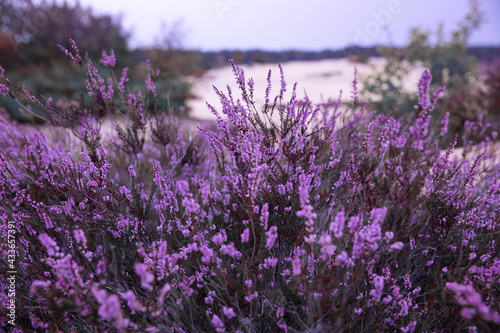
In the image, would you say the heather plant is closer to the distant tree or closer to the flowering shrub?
the flowering shrub

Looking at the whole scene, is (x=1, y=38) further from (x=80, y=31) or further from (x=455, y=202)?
(x=455, y=202)

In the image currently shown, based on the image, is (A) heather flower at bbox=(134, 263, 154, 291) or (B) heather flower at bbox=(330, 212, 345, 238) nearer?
(A) heather flower at bbox=(134, 263, 154, 291)

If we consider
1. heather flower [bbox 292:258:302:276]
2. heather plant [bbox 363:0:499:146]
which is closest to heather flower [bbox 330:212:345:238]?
heather flower [bbox 292:258:302:276]

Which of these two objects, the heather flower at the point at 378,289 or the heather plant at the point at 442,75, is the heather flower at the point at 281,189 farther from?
the heather plant at the point at 442,75

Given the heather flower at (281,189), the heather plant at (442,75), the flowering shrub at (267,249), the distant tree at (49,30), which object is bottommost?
the flowering shrub at (267,249)

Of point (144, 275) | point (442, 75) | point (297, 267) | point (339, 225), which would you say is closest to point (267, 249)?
point (297, 267)

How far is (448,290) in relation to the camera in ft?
5.50

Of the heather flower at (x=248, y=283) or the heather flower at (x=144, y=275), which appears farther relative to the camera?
the heather flower at (x=248, y=283)

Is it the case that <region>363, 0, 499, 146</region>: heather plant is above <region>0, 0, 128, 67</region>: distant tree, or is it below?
below

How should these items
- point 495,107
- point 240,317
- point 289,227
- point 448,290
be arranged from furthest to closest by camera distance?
1. point 495,107
2. point 289,227
3. point 448,290
4. point 240,317

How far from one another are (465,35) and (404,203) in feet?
32.2

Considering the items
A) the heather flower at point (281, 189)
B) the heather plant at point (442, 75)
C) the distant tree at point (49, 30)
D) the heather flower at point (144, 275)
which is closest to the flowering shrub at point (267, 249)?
the heather flower at point (281, 189)

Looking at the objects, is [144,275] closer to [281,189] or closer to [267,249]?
[267,249]

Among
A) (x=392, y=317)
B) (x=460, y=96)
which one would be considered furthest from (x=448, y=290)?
(x=460, y=96)
